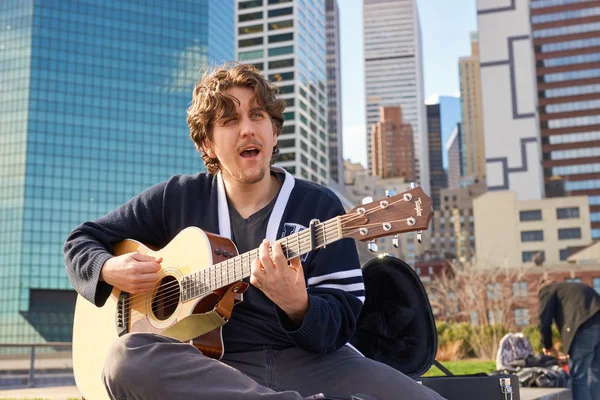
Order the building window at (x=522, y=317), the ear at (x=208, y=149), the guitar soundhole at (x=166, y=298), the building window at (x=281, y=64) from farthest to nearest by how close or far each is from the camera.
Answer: the building window at (x=281, y=64), the building window at (x=522, y=317), the ear at (x=208, y=149), the guitar soundhole at (x=166, y=298)

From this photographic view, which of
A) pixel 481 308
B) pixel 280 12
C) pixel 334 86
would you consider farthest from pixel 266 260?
pixel 334 86

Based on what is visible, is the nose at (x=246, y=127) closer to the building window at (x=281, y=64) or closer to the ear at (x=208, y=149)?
the ear at (x=208, y=149)

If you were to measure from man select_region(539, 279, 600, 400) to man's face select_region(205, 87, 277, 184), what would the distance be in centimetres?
536

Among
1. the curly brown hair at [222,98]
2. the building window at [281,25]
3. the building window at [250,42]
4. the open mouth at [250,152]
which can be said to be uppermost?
the building window at [281,25]

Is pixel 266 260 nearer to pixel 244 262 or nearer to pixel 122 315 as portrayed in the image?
pixel 244 262

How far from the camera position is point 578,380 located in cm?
668

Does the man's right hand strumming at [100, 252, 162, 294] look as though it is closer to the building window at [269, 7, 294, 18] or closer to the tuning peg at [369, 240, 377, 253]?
the tuning peg at [369, 240, 377, 253]

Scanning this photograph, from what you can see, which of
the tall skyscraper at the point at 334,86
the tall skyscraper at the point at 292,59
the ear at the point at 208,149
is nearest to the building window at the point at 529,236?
the tall skyscraper at the point at 292,59

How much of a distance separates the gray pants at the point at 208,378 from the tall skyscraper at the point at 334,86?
140399 millimetres

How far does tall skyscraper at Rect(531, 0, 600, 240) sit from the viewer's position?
315 feet

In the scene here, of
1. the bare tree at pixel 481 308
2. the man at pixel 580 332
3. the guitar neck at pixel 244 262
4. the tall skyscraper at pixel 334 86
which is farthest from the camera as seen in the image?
the tall skyscraper at pixel 334 86

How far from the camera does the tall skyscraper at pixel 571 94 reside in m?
96.0

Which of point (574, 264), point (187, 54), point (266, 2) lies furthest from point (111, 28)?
point (574, 264)

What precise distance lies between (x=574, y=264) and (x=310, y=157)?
55.2 metres
